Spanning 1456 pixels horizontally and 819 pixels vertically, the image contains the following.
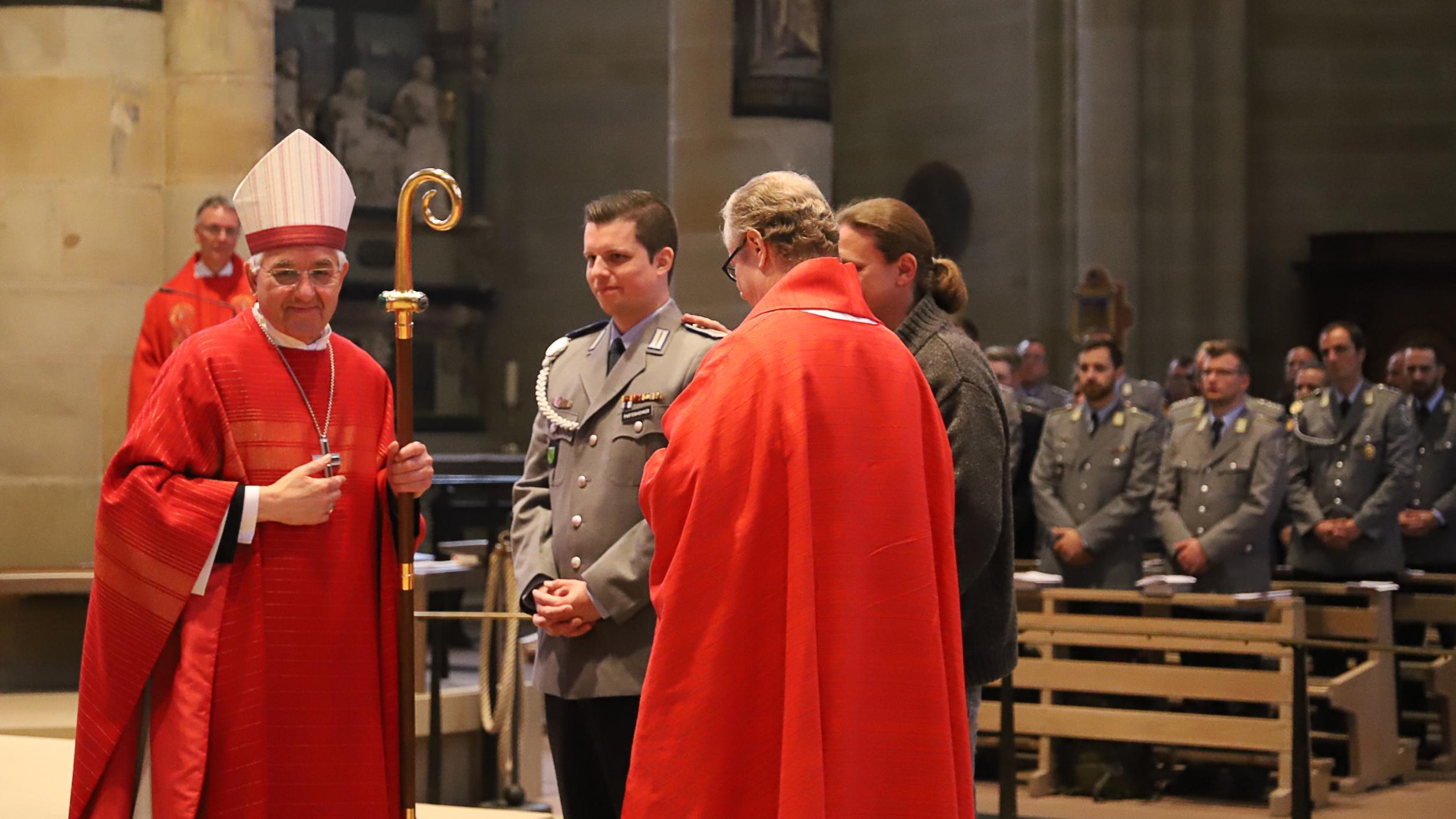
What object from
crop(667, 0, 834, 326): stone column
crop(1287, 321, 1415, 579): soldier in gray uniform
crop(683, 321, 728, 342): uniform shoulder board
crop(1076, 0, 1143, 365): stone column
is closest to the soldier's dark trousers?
crop(683, 321, 728, 342): uniform shoulder board

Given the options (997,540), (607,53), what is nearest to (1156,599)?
(997,540)

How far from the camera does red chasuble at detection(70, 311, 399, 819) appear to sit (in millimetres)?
3928

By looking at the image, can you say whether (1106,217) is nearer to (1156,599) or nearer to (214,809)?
(1156,599)

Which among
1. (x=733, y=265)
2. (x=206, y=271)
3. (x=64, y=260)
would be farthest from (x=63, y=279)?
(x=733, y=265)

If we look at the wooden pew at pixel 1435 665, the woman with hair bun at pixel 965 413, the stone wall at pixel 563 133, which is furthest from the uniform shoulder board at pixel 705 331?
the stone wall at pixel 563 133

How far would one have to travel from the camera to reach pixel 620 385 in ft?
13.7

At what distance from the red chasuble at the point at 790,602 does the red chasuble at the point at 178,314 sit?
4.41 meters

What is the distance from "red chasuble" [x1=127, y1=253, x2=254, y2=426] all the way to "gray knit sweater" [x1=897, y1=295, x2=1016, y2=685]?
4039 millimetres

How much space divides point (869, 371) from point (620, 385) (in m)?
0.83

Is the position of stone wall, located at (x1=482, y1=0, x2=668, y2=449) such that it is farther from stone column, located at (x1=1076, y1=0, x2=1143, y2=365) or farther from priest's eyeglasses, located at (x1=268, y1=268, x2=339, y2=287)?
priest's eyeglasses, located at (x1=268, y1=268, x2=339, y2=287)

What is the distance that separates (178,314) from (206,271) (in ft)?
0.76

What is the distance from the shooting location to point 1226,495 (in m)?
8.63

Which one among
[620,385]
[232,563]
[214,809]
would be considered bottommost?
[214,809]

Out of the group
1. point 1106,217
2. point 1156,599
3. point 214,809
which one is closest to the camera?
point 214,809
